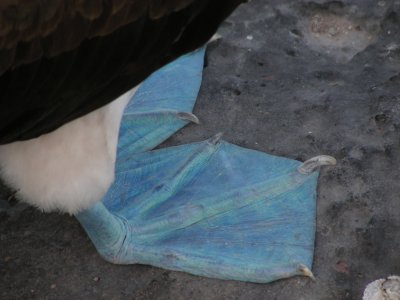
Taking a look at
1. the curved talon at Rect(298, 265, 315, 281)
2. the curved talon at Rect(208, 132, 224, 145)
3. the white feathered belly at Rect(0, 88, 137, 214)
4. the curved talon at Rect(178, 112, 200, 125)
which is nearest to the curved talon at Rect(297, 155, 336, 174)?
the curved talon at Rect(208, 132, 224, 145)

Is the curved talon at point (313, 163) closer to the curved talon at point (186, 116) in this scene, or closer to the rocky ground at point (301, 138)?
the rocky ground at point (301, 138)

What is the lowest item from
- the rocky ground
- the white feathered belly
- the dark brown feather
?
the rocky ground

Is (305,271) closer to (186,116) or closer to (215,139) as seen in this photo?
(215,139)

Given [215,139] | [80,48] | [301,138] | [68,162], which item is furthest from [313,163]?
[80,48]

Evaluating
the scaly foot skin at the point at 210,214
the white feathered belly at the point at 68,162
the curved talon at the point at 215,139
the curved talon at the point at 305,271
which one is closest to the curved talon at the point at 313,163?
the scaly foot skin at the point at 210,214

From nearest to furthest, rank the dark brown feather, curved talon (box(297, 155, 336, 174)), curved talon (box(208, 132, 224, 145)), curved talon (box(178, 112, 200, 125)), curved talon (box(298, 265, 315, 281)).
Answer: the dark brown feather, curved talon (box(298, 265, 315, 281)), curved talon (box(297, 155, 336, 174)), curved talon (box(208, 132, 224, 145)), curved talon (box(178, 112, 200, 125))

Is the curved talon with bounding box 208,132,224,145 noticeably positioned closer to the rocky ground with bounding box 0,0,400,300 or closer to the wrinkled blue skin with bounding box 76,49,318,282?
the wrinkled blue skin with bounding box 76,49,318,282
